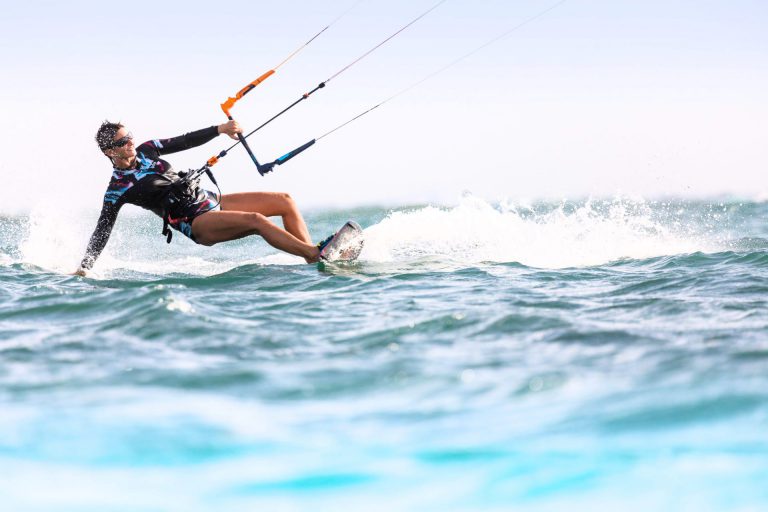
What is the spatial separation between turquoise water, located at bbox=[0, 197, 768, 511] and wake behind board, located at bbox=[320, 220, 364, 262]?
1.14m

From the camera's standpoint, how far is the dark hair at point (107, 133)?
7977mm

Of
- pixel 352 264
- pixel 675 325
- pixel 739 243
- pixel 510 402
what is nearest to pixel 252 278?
pixel 352 264

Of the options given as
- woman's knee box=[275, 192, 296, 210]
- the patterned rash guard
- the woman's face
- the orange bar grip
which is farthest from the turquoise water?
the orange bar grip

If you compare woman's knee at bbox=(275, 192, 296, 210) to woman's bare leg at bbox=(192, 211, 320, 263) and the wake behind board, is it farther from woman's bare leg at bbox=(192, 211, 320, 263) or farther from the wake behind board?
the wake behind board

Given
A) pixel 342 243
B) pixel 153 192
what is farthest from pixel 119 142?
pixel 342 243

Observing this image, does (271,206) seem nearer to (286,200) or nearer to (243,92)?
(286,200)

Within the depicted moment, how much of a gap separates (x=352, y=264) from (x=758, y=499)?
20.3ft

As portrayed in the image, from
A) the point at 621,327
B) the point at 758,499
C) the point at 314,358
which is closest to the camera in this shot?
the point at 758,499

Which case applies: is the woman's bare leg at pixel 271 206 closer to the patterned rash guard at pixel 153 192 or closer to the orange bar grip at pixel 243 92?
the patterned rash guard at pixel 153 192

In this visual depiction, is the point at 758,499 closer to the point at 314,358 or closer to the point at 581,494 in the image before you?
the point at 581,494

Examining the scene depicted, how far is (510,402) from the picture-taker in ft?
12.1

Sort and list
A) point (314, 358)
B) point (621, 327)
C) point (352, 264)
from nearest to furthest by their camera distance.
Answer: point (314, 358), point (621, 327), point (352, 264)

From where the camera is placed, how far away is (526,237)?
10758mm

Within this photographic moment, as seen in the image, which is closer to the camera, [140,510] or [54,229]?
[140,510]
